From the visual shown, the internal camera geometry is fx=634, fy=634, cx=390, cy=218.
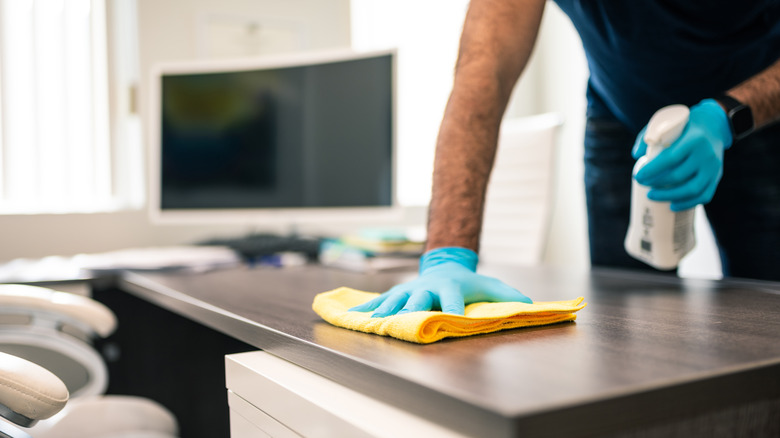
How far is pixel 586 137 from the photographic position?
51.9 inches

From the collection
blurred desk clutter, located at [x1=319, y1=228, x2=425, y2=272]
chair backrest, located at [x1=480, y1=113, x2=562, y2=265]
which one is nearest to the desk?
blurred desk clutter, located at [x1=319, y1=228, x2=425, y2=272]

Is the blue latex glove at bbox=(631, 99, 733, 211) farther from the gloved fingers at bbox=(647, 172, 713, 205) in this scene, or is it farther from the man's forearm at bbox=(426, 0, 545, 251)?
the man's forearm at bbox=(426, 0, 545, 251)

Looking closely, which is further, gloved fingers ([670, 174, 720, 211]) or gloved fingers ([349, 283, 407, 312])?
gloved fingers ([670, 174, 720, 211])

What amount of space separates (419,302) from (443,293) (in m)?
0.03

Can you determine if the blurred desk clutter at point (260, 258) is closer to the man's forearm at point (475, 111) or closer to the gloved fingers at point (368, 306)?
the man's forearm at point (475, 111)

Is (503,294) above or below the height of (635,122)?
below

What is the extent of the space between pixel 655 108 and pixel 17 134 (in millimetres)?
2090

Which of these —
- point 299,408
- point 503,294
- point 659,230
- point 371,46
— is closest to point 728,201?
point 659,230

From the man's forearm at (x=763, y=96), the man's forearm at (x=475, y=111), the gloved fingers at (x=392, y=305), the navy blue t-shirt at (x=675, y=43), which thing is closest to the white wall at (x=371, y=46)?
the navy blue t-shirt at (x=675, y=43)

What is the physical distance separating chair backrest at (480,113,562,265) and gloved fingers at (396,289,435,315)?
1.44 meters

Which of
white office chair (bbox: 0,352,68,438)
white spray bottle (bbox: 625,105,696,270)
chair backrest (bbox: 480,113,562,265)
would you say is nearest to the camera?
white office chair (bbox: 0,352,68,438)

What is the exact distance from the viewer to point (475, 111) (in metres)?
0.92

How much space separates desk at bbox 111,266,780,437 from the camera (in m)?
0.35

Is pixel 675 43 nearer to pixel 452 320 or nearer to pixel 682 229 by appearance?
pixel 682 229
